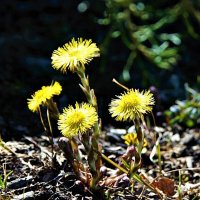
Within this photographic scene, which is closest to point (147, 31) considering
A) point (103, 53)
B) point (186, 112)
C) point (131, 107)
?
point (103, 53)

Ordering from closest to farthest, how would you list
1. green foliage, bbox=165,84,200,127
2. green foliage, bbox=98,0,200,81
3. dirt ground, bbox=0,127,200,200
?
dirt ground, bbox=0,127,200,200 < green foliage, bbox=165,84,200,127 < green foliage, bbox=98,0,200,81

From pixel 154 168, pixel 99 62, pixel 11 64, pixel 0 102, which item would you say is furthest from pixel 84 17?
pixel 154 168

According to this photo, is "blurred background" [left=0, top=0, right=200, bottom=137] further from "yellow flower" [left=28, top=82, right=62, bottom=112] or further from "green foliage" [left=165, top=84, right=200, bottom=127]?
"yellow flower" [left=28, top=82, right=62, bottom=112]

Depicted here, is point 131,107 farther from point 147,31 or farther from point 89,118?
point 147,31

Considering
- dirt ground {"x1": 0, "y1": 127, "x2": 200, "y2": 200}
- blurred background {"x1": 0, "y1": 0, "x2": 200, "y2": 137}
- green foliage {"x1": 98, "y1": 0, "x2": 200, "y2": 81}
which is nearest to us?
dirt ground {"x1": 0, "y1": 127, "x2": 200, "y2": 200}

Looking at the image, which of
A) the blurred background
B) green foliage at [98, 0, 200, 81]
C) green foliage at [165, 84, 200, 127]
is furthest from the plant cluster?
green foliage at [98, 0, 200, 81]

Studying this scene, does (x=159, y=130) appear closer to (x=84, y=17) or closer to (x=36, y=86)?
(x=36, y=86)

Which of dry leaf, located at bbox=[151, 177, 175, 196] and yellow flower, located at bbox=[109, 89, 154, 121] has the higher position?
yellow flower, located at bbox=[109, 89, 154, 121]
